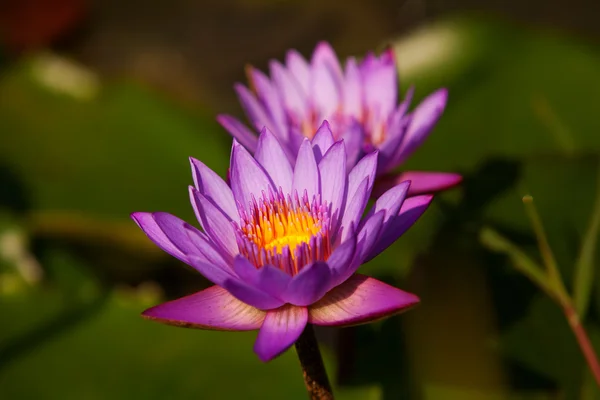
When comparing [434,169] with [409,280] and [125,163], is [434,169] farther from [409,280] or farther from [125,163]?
[125,163]

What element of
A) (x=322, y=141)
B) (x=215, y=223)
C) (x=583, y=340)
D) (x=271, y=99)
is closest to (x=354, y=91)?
(x=271, y=99)

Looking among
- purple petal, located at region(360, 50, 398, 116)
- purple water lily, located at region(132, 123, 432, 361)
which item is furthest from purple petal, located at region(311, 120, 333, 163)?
purple petal, located at region(360, 50, 398, 116)

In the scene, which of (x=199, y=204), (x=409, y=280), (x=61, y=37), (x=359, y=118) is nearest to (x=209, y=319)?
(x=199, y=204)

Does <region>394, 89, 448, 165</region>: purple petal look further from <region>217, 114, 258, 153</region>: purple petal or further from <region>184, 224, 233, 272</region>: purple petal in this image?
<region>184, 224, 233, 272</region>: purple petal

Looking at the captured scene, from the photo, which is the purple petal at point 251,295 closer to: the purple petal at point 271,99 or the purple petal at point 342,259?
the purple petal at point 342,259

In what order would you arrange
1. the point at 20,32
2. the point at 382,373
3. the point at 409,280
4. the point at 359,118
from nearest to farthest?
the point at 359,118 < the point at 382,373 < the point at 409,280 < the point at 20,32

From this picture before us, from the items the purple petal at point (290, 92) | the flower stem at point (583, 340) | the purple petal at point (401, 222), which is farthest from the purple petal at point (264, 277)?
the flower stem at point (583, 340)
